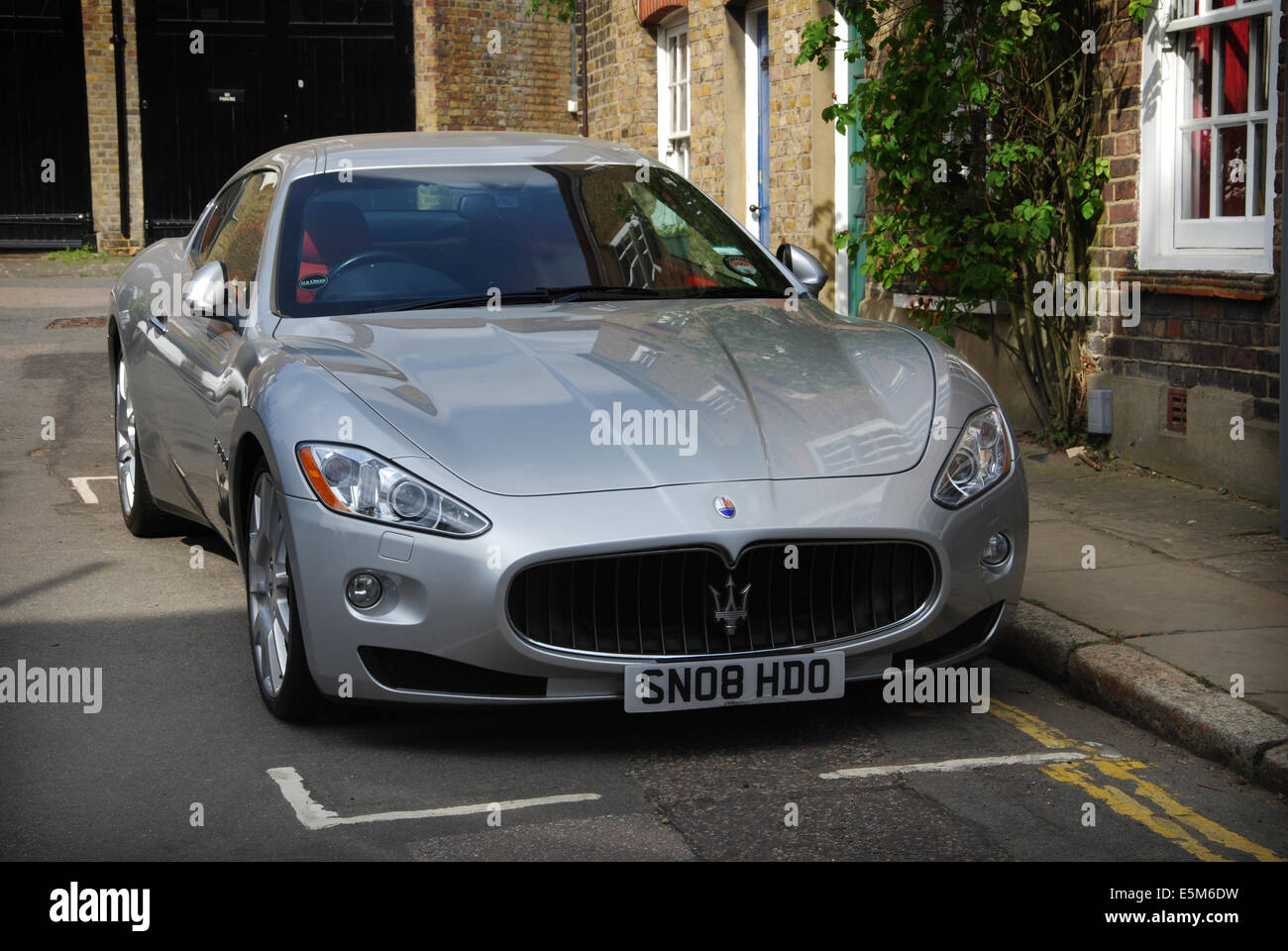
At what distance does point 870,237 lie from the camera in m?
9.74

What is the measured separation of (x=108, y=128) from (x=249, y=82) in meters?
2.17

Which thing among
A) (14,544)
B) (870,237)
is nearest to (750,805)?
(14,544)

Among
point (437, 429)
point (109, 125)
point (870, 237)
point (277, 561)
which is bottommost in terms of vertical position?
point (277, 561)

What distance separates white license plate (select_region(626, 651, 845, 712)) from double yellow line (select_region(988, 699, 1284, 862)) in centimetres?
73

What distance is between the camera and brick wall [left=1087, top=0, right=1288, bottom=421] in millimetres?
7312

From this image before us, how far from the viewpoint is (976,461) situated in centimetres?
446

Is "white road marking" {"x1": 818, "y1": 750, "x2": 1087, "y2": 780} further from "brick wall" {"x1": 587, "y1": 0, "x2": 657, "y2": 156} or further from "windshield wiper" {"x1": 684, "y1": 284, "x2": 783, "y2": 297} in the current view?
"brick wall" {"x1": 587, "y1": 0, "x2": 657, "y2": 156}

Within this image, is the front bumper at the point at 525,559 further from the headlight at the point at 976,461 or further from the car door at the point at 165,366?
the car door at the point at 165,366

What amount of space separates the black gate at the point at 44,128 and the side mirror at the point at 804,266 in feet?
66.2

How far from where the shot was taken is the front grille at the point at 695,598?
13.2 ft

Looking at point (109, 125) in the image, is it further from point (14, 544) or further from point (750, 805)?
point (750, 805)

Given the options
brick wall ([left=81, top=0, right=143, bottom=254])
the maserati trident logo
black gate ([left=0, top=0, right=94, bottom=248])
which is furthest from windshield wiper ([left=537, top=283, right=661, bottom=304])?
black gate ([left=0, top=0, right=94, bottom=248])

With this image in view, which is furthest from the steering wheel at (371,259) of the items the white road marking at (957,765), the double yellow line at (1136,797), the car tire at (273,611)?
the double yellow line at (1136,797)
